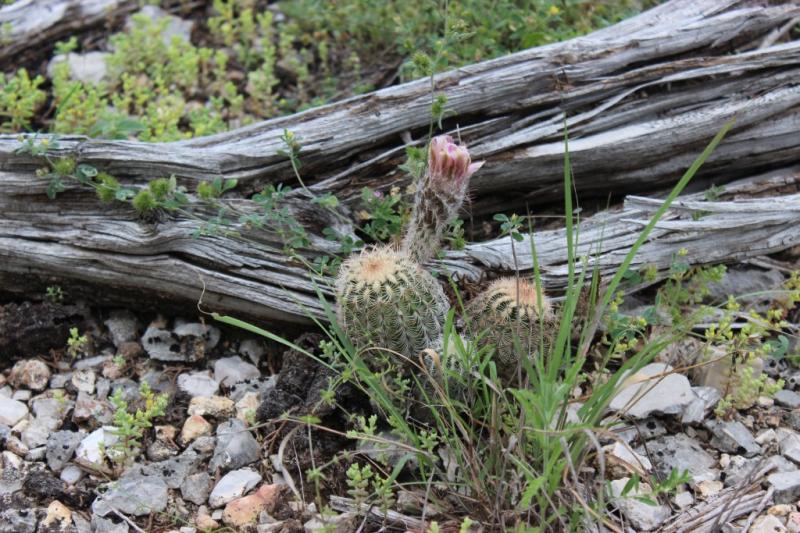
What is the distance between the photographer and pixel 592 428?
2.69 m

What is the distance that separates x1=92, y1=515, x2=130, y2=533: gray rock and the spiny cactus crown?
1508 mm

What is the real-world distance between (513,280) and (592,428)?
2.90ft

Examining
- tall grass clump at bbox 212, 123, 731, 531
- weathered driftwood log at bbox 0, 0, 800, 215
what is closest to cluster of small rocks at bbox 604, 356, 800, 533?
tall grass clump at bbox 212, 123, 731, 531

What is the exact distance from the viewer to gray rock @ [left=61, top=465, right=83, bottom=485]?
3404 millimetres

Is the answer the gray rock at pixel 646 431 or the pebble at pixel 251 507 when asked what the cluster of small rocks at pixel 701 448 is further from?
the pebble at pixel 251 507

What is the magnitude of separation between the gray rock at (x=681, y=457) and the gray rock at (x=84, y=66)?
13.1 ft

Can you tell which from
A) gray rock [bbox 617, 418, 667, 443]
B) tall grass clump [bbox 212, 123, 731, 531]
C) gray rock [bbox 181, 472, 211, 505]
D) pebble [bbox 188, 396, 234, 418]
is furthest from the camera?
pebble [bbox 188, 396, 234, 418]

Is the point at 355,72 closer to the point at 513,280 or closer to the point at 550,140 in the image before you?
the point at 550,140

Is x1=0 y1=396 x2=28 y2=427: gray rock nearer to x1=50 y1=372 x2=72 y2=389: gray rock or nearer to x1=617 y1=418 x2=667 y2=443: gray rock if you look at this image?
x1=50 y1=372 x2=72 y2=389: gray rock

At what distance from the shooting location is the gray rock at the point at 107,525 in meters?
3.17

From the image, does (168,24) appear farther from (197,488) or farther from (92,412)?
(197,488)

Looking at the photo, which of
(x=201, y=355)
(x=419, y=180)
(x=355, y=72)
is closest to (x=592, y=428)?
(x=419, y=180)

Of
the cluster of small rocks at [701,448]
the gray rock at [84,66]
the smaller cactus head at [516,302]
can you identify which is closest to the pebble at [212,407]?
the smaller cactus head at [516,302]

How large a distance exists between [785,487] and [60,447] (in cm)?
275
